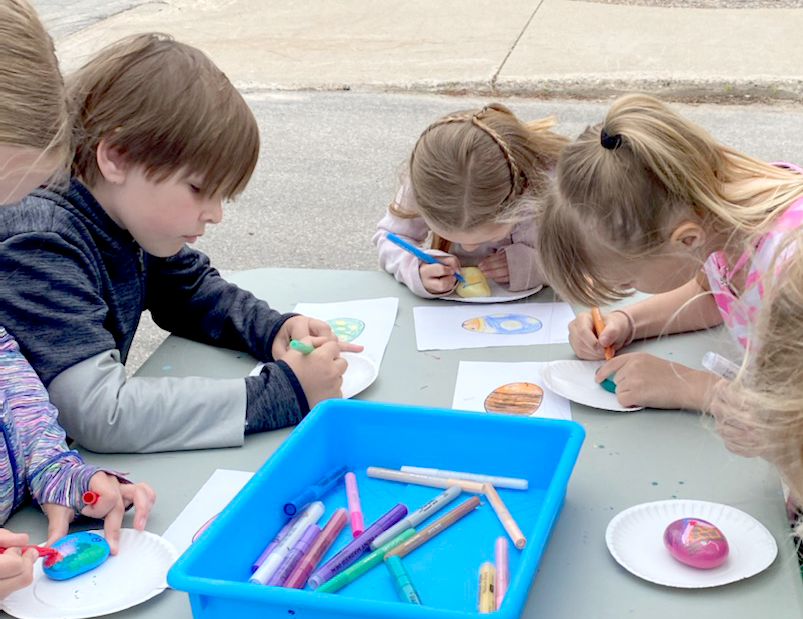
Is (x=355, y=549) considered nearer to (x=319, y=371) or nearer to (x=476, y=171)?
(x=319, y=371)

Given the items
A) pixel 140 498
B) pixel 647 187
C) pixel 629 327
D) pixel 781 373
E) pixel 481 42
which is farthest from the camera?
pixel 481 42

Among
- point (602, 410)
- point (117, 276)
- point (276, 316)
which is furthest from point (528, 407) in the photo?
point (117, 276)

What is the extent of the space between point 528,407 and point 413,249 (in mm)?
456

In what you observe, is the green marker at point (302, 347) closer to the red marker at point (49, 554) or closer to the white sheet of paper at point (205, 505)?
the white sheet of paper at point (205, 505)

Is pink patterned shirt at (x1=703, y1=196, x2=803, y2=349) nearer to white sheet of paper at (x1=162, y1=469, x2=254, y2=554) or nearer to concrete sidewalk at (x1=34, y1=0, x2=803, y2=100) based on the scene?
white sheet of paper at (x1=162, y1=469, x2=254, y2=554)

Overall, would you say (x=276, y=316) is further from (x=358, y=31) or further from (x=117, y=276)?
(x=358, y=31)

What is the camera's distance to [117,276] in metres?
1.18

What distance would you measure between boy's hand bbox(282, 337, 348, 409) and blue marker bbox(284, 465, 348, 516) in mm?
132

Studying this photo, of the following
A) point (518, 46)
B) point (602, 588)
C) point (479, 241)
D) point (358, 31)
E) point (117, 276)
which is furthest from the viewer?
point (358, 31)

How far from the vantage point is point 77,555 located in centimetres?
82

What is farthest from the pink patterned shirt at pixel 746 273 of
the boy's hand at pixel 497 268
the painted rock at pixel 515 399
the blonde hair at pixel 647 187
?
the boy's hand at pixel 497 268

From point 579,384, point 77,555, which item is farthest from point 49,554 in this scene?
point 579,384

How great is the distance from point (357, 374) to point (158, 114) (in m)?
0.38

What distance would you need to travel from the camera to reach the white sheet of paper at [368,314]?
1251 millimetres
